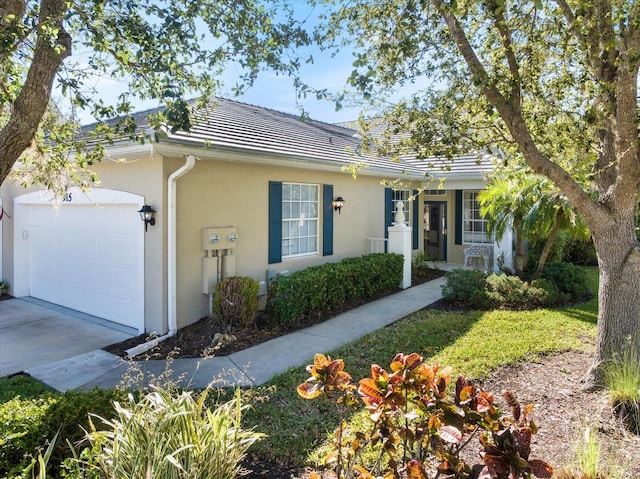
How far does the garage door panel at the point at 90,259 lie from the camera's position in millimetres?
8133

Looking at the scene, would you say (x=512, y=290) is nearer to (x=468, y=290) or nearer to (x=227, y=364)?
(x=468, y=290)

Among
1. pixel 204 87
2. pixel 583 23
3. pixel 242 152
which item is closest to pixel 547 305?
pixel 583 23

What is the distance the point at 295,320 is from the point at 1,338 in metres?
5.22

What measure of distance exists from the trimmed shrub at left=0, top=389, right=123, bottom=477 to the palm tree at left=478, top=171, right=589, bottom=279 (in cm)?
788

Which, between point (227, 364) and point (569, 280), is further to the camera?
point (569, 280)

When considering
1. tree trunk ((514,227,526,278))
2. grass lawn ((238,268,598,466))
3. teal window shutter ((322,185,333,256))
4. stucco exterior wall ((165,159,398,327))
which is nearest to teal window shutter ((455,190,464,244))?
tree trunk ((514,227,526,278))

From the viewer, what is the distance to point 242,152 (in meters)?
7.93

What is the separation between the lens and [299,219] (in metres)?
10.3

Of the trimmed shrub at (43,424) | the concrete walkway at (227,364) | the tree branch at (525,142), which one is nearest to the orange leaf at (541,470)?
the trimmed shrub at (43,424)

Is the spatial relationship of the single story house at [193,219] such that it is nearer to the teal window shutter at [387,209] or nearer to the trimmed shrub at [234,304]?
the teal window shutter at [387,209]

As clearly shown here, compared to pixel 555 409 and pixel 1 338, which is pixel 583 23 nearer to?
pixel 555 409

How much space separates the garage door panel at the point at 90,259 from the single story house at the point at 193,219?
3cm

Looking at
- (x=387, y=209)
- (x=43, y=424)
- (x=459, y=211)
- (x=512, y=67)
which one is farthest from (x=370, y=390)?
(x=459, y=211)

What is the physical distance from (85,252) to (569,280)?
11091mm
